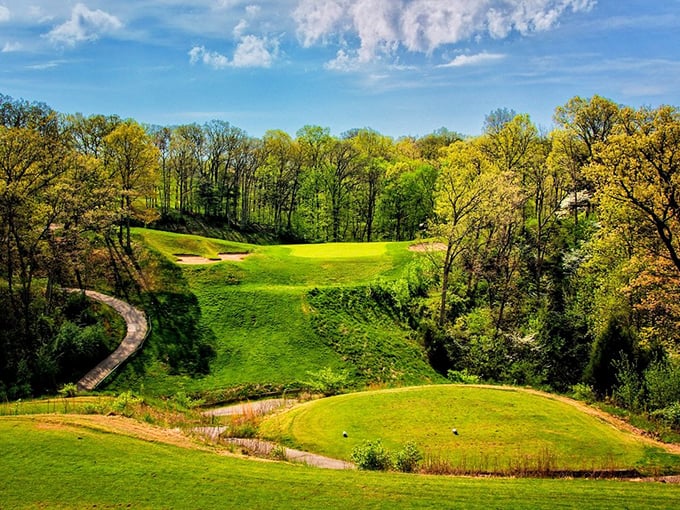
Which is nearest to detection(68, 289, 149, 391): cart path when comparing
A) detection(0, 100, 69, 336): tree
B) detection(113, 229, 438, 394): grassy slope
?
detection(113, 229, 438, 394): grassy slope

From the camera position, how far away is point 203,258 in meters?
41.6

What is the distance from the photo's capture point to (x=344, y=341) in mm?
34094

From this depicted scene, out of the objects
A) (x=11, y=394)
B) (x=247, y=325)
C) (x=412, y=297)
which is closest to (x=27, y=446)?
(x=11, y=394)

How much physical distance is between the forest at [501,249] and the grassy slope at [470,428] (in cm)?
504

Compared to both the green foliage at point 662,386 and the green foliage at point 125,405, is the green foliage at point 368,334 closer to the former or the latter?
the green foliage at point 662,386

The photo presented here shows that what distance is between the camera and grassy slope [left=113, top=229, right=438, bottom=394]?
29644 millimetres

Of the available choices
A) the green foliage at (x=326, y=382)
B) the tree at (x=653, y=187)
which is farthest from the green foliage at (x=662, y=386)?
the green foliage at (x=326, y=382)

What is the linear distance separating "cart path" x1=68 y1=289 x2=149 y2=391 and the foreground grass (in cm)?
1425

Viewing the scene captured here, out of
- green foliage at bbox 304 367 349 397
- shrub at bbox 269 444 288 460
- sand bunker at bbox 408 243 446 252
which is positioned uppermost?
sand bunker at bbox 408 243 446 252

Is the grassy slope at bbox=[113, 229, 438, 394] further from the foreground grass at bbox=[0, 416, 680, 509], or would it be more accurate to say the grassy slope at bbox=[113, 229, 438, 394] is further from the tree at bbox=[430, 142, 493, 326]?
the foreground grass at bbox=[0, 416, 680, 509]

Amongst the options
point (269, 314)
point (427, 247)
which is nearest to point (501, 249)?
point (427, 247)

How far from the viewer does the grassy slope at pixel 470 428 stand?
16047 millimetres

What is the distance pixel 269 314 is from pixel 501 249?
21.0 metres

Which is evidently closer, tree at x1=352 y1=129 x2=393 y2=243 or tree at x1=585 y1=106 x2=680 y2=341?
tree at x1=585 y1=106 x2=680 y2=341
